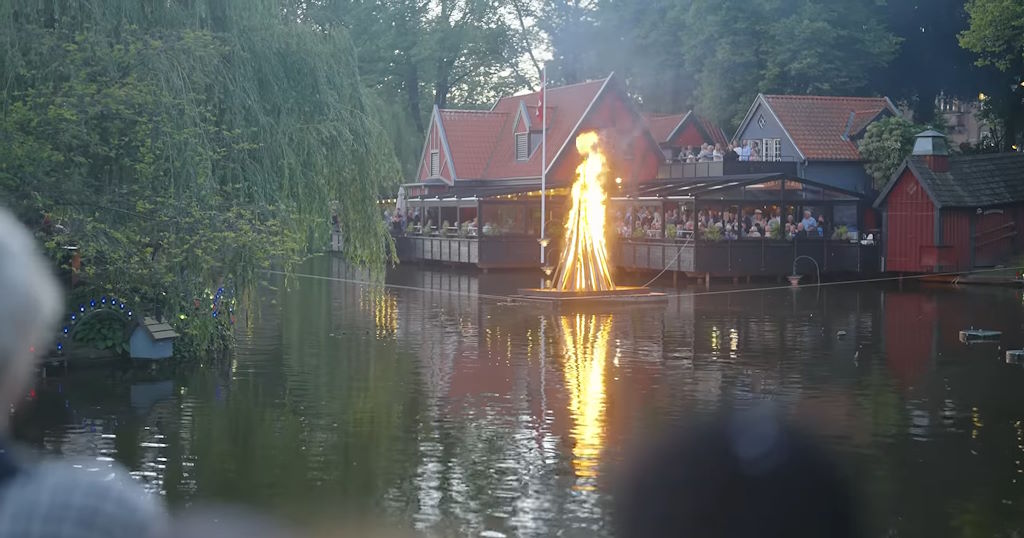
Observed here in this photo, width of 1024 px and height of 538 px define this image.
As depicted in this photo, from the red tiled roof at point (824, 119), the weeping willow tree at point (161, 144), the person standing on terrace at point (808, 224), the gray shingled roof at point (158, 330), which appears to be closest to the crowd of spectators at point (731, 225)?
the person standing on terrace at point (808, 224)

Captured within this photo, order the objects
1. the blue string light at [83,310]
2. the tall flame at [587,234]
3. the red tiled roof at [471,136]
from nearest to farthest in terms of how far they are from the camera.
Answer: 1. the blue string light at [83,310]
2. the tall flame at [587,234]
3. the red tiled roof at [471,136]

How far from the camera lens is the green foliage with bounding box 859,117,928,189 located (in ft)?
176

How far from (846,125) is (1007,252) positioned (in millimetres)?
15809

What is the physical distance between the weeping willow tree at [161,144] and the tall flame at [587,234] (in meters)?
13.0

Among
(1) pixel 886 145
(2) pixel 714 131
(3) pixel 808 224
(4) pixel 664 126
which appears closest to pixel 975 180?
(3) pixel 808 224

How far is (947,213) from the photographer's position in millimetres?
42781

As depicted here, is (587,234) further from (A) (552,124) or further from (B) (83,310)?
(A) (552,124)

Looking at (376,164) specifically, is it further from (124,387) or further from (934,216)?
(934,216)

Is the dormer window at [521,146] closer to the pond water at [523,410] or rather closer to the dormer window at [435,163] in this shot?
the dormer window at [435,163]

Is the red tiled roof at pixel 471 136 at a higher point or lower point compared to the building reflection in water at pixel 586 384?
higher

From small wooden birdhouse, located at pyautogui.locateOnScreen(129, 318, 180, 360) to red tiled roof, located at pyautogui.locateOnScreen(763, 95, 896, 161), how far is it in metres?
40.8

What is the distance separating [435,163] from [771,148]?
55.6 feet

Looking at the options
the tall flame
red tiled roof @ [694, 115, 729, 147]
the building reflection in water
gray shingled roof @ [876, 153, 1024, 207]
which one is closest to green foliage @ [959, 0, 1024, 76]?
gray shingled roof @ [876, 153, 1024, 207]

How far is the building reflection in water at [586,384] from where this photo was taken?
1352 cm
